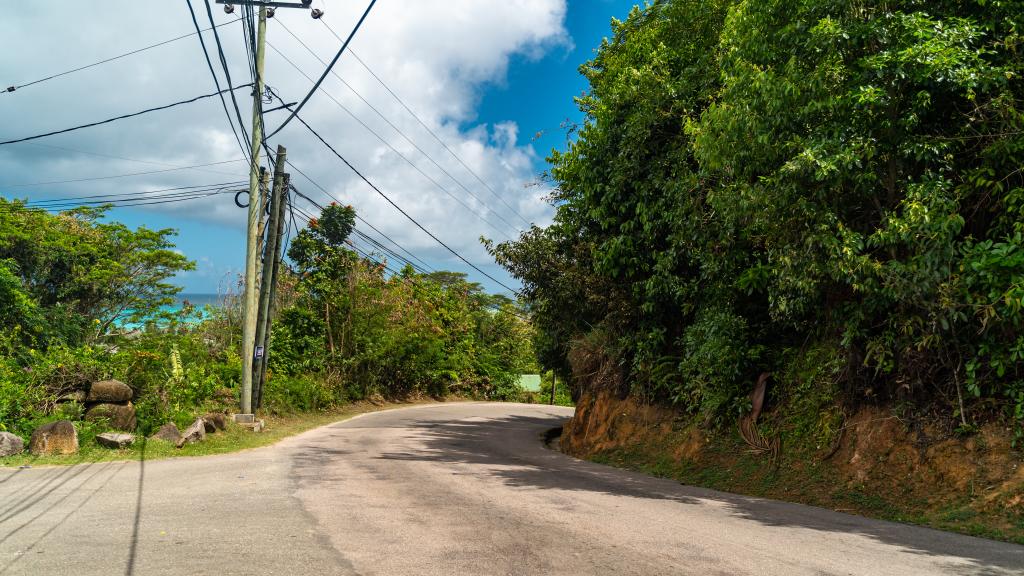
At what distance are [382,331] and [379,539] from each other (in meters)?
24.4

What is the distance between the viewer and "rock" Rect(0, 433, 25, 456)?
1084cm

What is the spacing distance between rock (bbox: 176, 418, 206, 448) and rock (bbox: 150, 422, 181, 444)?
0.11m

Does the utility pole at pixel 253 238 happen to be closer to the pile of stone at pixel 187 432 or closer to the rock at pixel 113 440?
the pile of stone at pixel 187 432

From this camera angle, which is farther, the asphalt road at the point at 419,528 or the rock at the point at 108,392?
the rock at the point at 108,392

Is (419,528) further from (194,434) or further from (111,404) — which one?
(111,404)

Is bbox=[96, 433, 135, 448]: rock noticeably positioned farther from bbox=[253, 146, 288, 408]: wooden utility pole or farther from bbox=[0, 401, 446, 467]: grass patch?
bbox=[253, 146, 288, 408]: wooden utility pole

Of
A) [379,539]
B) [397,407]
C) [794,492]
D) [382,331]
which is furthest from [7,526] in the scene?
[397,407]

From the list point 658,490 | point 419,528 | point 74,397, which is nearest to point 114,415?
point 74,397

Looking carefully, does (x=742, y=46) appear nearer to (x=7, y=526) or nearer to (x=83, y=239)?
(x=7, y=526)

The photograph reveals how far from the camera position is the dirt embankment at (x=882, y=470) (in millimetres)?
7672

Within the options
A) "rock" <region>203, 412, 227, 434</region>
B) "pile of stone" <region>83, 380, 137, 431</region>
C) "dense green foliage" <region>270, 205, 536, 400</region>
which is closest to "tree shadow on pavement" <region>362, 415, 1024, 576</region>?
"rock" <region>203, 412, 227, 434</region>

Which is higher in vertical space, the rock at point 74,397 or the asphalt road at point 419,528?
the rock at point 74,397

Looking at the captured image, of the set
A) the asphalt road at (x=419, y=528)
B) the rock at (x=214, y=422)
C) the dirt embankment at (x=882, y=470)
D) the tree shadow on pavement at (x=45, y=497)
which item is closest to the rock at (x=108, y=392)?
the rock at (x=214, y=422)

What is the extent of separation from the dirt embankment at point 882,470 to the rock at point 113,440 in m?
10.4
